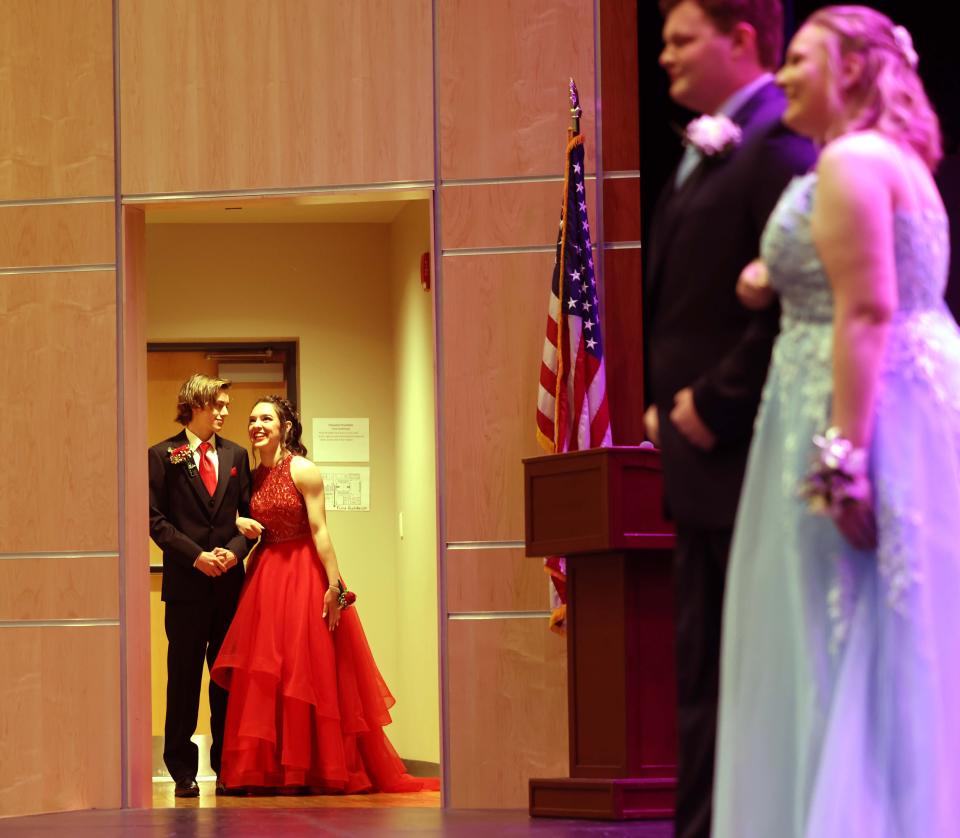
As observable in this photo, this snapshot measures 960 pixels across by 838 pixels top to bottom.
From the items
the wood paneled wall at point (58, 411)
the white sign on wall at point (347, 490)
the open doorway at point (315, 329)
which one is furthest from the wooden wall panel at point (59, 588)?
the white sign on wall at point (347, 490)

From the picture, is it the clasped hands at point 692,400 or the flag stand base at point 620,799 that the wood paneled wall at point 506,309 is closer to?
the flag stand base at point 620,799

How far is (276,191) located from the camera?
21.6 ft

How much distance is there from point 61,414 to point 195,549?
121 centimetres

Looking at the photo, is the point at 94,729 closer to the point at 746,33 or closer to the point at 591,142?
the point at 591,142

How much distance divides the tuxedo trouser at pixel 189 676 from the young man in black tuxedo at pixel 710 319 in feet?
16.9

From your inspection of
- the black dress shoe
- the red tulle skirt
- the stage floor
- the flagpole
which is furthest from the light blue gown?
the black dress shoe

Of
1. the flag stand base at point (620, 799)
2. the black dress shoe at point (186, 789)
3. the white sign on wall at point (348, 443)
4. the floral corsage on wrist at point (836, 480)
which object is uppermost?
the white sign on wall at point (348, 443)

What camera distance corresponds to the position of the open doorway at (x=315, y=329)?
9.59 metres

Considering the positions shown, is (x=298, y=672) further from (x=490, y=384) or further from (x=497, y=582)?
(x=490, y=384)

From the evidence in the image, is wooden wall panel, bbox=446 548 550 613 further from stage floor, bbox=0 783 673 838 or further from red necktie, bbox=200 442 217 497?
red necktie, bbox=200 442 217 497

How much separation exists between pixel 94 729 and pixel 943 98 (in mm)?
3908

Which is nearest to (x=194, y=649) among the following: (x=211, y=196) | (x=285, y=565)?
(x=285, y=565)

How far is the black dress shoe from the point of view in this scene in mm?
7336

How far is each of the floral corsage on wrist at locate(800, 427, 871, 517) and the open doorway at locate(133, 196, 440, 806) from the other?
7095 mm
